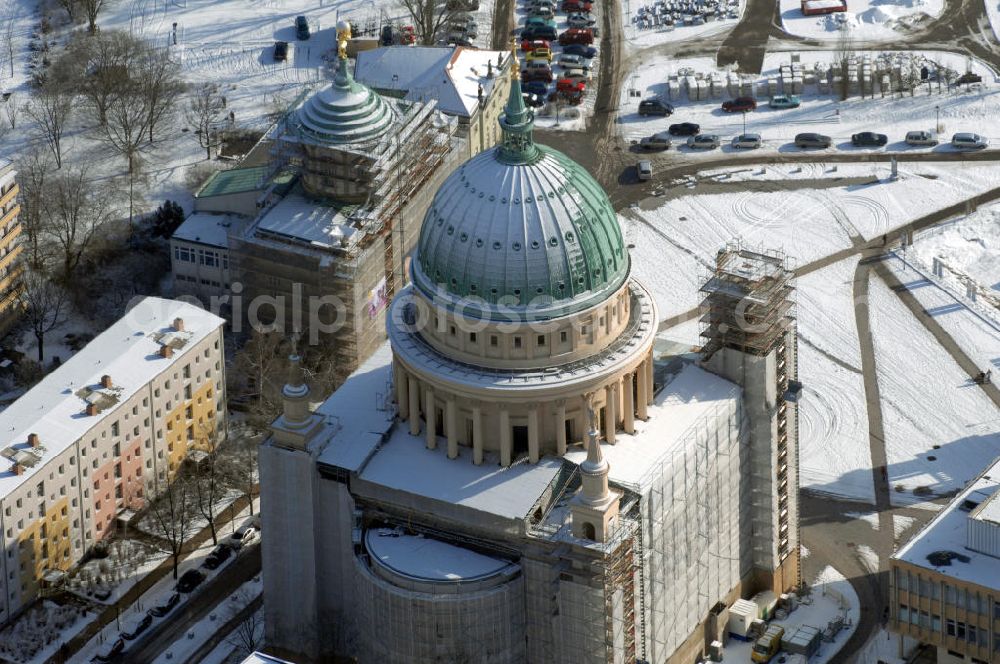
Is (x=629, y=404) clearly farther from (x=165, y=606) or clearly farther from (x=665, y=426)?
(x=165, y=606)

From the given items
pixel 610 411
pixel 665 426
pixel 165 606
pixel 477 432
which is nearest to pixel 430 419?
pixel 477 432

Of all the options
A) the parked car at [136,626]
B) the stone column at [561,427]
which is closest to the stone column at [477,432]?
the stone column at [561,427]

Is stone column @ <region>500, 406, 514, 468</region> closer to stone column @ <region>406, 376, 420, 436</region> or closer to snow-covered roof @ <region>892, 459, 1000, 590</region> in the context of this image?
stone column @ <region>406, 376, 420, 436</region>

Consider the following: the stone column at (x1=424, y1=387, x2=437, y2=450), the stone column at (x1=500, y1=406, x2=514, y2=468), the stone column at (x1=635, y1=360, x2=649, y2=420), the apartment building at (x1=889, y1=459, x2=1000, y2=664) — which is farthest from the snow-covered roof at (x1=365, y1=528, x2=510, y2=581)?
the apartment building at (x1=889, y1=459, x2=1000, y2=664)

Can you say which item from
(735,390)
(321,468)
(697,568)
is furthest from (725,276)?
(321,468)

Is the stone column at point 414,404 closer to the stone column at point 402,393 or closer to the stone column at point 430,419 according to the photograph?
the stone column at point 402,393
